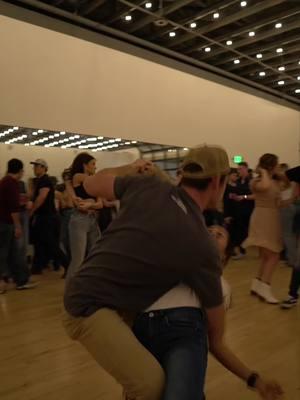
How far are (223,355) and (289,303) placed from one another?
286 cm

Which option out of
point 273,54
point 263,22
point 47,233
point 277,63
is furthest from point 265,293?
point 277,63

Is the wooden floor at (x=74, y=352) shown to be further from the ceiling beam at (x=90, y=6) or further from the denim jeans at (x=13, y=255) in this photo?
the ceiling beam at (x=90, y=6)

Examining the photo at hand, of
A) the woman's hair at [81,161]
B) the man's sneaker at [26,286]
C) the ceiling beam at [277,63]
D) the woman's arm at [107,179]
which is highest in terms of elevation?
the ceiling beam at [277,63]

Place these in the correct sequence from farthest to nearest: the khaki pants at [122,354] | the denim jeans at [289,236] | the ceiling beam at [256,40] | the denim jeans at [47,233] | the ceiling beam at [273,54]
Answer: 1. the ceiling beam at [273,54]
2. the ceiling beam at [256,40]
3. the denim jeans at [289,236]
4. the denim jeans at [47,233]
5. the khaki pants at [122,354]

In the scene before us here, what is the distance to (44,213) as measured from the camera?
575 centimetres

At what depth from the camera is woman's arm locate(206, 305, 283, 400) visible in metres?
1.45

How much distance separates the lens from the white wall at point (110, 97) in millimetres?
6199

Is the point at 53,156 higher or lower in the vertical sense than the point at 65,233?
higher

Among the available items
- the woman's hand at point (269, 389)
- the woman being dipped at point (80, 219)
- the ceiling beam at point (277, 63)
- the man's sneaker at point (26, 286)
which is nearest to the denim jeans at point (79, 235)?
the woman being dipped at point (80, 219)

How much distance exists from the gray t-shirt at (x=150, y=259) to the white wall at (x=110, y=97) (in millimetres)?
5081

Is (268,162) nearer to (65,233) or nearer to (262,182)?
(262,182)

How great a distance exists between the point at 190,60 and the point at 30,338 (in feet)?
21.2

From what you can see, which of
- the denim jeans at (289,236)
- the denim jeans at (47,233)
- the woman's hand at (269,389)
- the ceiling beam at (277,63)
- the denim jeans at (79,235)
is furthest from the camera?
the ceiling beam at (277,63)

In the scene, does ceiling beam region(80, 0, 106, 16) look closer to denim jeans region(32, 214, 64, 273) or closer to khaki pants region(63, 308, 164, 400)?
denim jeans region(32, 214, 64, 273)
